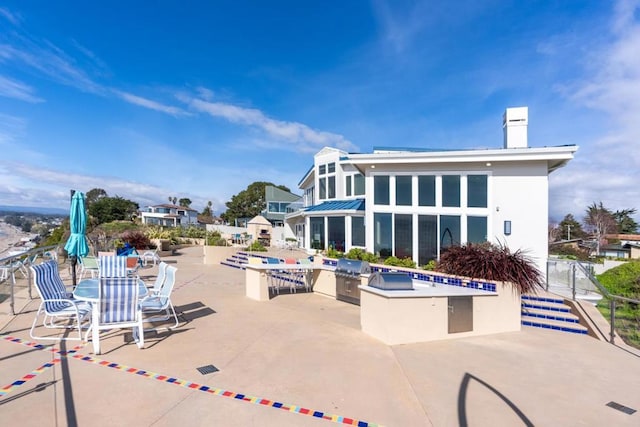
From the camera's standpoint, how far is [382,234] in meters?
13.9

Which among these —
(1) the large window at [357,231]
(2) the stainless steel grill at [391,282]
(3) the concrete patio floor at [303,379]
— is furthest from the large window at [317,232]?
(2) the stainless steel grill at [391,282]

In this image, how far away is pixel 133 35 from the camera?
1578cm

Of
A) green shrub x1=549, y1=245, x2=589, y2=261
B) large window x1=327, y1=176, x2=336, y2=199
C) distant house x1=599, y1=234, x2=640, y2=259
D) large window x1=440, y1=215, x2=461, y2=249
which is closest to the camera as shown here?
→ large window x1=440, y1=215, x2=461, y2=249

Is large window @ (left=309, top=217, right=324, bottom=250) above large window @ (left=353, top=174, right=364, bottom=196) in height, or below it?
below

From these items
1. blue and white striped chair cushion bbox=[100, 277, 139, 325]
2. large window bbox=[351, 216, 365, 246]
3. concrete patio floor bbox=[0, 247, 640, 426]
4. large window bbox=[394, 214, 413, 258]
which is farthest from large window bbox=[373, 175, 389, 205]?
blue and white striped chair cushion bbox=[100, 277, 139, 325]

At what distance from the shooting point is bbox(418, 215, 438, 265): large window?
1288 centimetres

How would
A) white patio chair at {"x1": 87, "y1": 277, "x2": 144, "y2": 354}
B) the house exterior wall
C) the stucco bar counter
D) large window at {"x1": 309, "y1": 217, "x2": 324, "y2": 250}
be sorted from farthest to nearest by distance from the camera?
1. large window at {"x1": 309, "y1": 217, "x2": 324, "y2": 250}
2. the house exterior wall
3. the stucco bar counter
4. white patio chair at {"x1": 87, "y1": 277, "x2": 144, "y2": 354}

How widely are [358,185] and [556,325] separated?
39.8 ft

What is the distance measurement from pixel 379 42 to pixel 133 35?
12.2 m

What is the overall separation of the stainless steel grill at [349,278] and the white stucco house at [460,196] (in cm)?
481

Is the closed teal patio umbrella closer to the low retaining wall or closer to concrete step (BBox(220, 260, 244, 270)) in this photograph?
concrete step (BBox(220, 260, 244, 270))

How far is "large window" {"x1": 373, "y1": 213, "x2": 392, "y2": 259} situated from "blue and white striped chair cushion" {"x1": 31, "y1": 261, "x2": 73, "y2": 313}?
10.7 metres

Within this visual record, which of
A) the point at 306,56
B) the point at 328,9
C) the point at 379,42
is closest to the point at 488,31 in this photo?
the point at 379,42

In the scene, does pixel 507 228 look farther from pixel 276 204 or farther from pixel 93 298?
pixel 276 204
